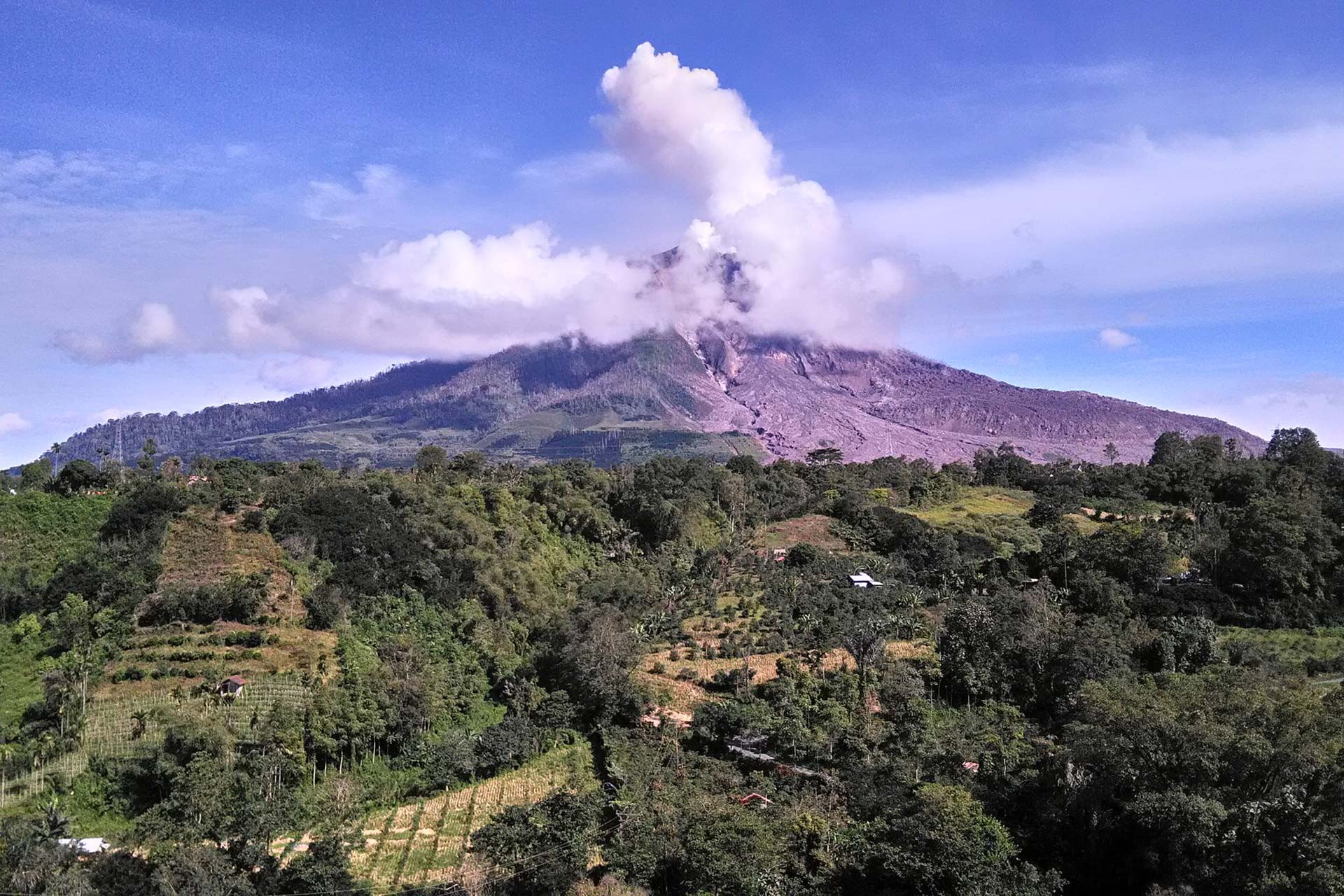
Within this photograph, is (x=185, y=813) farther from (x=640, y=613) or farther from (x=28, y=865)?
(x=640, y=613)

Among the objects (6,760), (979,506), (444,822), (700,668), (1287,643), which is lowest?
(444,822)

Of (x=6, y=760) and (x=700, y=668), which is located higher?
(x=6, y=760)

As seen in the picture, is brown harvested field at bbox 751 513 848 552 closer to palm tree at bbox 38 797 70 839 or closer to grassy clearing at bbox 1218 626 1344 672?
grassy clearing at bbox 1218 626 1344 672

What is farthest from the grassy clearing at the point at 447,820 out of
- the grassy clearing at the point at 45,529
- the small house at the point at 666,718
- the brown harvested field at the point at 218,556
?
the grassy clearing at the point at 45,529

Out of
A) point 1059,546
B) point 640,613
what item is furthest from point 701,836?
point 1059,546

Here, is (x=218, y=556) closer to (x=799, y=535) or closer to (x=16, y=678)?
(x=16, y=678)

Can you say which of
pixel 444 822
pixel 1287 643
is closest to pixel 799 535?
pixel 1287 643
